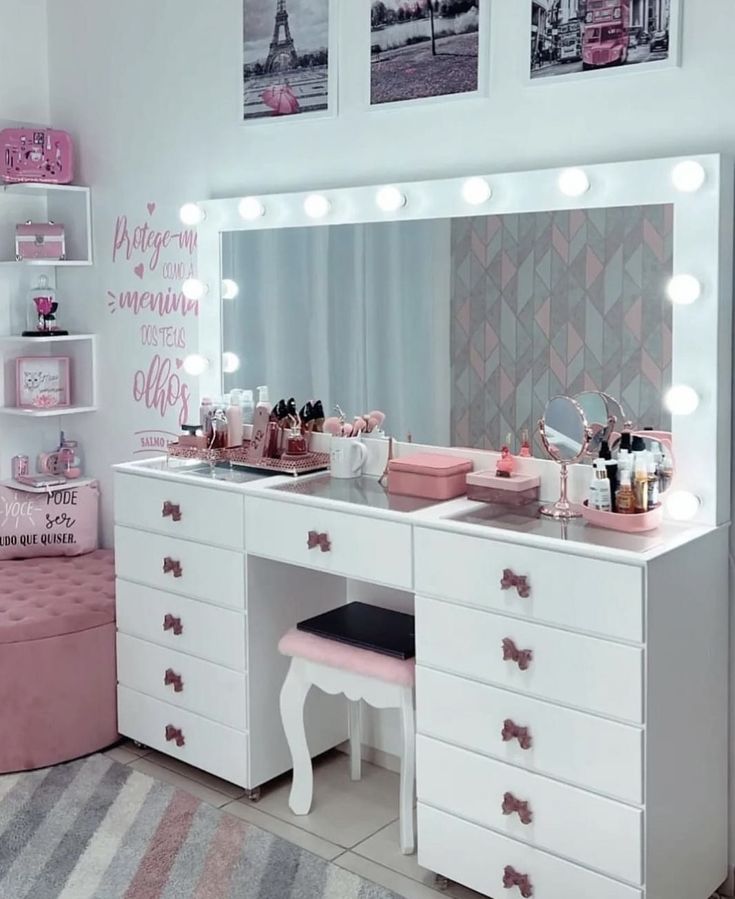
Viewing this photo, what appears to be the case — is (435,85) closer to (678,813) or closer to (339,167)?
(339,167)

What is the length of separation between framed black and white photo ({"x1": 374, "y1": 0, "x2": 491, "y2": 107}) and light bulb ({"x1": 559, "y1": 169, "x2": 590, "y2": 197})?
326 mm

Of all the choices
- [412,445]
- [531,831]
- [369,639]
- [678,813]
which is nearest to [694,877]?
[678,813]

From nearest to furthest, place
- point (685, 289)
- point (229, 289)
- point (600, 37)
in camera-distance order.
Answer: point (685, 289), point (600, 37), point (229, 289)

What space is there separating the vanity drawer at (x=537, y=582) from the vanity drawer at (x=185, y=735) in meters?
0.78

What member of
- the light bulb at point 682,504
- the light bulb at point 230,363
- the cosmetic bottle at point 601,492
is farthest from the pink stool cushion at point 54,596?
the light bulb at point 682,504

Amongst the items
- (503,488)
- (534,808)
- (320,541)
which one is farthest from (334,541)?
(534,808)

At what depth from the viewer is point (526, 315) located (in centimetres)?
252

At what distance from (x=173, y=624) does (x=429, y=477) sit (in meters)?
0.83

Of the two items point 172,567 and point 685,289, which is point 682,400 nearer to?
point 685,289

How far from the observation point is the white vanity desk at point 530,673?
2055 mm

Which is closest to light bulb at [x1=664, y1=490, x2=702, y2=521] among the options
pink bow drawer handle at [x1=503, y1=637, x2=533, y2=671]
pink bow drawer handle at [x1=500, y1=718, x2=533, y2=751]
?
pink bow drawer handle at [x1=503, y1=637, x2=533, y2=671]

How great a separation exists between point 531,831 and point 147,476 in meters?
1.33

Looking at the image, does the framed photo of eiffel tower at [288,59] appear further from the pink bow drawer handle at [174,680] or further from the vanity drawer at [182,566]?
the pink bow drawer handle at [174,680]

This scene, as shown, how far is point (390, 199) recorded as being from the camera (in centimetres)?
271
